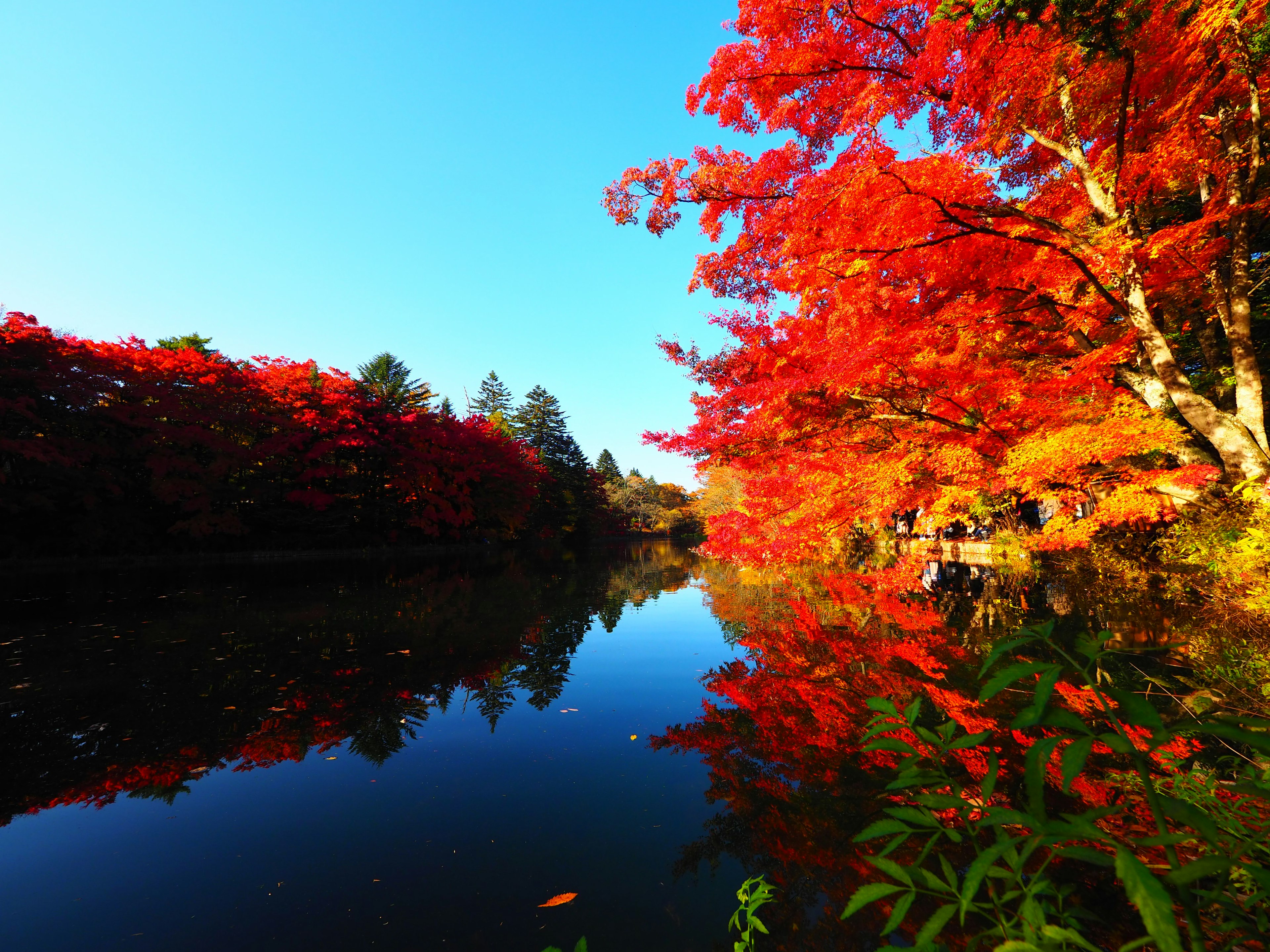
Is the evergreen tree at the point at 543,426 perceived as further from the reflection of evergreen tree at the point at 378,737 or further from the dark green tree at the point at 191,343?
the reflection of evergreen tree at the point at 378,737

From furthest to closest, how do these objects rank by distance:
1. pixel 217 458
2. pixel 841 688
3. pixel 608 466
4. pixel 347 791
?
pixel 608 466 < pixel 217 458 < pixel 841 688 < pixel 347 791

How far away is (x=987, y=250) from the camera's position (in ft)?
20.1

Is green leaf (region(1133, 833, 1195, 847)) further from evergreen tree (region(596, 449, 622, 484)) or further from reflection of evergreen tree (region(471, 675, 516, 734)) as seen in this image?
evergreen tree (region(596, 449, 622, 484))

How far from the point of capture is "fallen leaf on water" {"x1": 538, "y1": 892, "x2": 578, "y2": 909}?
2.54m

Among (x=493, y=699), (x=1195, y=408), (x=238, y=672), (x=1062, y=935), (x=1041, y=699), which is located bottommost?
(x=493, y=699)

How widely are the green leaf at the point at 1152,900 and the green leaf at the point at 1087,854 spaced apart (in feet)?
0.05

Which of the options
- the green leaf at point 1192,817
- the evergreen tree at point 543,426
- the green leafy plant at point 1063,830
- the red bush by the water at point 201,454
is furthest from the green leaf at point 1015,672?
the evergreen tree at point 543,426

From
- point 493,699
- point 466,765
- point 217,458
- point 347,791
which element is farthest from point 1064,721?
point 217,458

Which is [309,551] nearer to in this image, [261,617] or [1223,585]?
[261,617]

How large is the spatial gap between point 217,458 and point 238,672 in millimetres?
16563

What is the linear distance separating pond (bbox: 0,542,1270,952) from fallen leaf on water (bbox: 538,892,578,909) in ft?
0.15

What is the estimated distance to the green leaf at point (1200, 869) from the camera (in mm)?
774

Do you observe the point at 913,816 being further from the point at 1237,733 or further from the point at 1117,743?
the point at 1237,733

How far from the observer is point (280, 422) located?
19.6 metres
